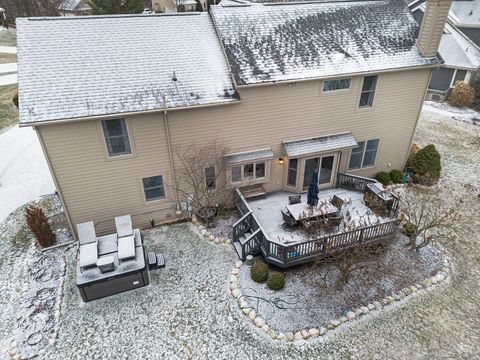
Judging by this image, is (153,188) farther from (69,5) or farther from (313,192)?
(69,5)

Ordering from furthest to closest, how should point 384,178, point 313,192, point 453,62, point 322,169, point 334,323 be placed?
point 453,62 → point 384,178 → point 322,169 → point 313,192 → point 334,323

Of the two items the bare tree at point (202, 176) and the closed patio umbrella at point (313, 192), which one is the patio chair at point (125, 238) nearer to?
the bare tree at point (202, 176)

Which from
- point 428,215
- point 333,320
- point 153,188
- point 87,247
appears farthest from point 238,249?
point 428,215

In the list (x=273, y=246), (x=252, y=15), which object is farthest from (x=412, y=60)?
(x=273, y=246)

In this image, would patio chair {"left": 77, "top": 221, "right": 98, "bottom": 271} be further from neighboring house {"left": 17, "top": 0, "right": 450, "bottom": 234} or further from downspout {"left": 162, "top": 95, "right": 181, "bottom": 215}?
downspout {"left": 162, "top": 95, "right": 181, "bottom": 215}

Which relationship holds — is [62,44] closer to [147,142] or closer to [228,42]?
[147,142]

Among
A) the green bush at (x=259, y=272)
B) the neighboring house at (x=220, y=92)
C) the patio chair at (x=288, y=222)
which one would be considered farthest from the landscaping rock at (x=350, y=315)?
the neighboring house at (x=220, y=92)
